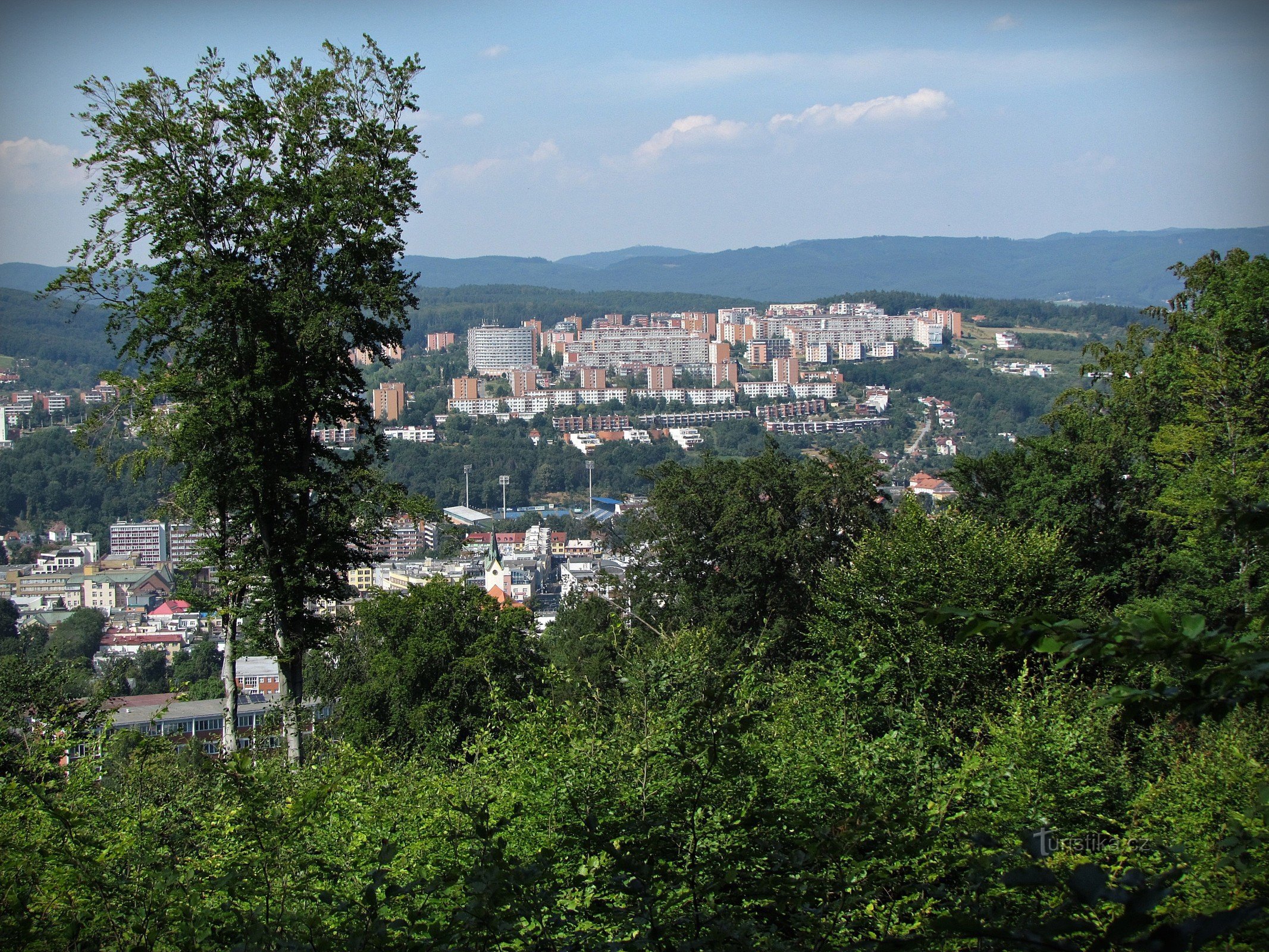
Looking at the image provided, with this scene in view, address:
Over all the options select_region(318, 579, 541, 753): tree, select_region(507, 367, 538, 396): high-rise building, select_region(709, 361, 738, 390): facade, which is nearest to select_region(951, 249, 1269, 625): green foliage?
select_region(318, 579, 541, 753): tree

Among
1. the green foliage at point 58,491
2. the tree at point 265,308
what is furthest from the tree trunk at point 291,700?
the green foliage at point 58,491

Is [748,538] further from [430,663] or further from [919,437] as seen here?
[919,437]

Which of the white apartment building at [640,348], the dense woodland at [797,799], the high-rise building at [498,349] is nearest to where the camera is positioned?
the dense woodland at [797,799]

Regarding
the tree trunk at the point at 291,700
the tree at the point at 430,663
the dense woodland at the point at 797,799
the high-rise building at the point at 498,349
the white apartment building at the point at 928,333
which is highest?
the white apartment building at the point at 928,333

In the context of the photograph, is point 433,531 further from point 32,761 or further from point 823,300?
point 823,300

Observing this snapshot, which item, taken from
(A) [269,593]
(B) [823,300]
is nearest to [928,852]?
(A) [269,593]

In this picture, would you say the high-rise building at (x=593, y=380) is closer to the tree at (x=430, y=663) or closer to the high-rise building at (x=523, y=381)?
the high-rise building at (x=523, y=381)
